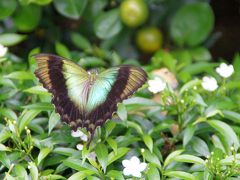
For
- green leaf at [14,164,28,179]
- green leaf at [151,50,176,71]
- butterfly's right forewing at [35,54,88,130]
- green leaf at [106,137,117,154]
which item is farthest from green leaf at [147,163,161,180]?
green leaf at [151,50,176,71]

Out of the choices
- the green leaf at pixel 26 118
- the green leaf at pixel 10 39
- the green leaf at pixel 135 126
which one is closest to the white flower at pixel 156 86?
the green leaf at pixel 135 126

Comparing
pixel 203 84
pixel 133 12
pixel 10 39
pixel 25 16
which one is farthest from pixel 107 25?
pixel 203 84

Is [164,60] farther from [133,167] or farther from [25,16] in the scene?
[133,167]

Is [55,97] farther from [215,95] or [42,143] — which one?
[215,95]

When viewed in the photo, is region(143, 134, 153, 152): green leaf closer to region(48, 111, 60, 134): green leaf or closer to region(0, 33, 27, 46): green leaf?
region(48, 111, 60, 134): green leaf

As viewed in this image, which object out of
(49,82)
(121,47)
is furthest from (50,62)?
(121,47)

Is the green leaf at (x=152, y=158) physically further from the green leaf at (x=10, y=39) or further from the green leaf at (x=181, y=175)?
the green leaf at (x=10, y=39)
